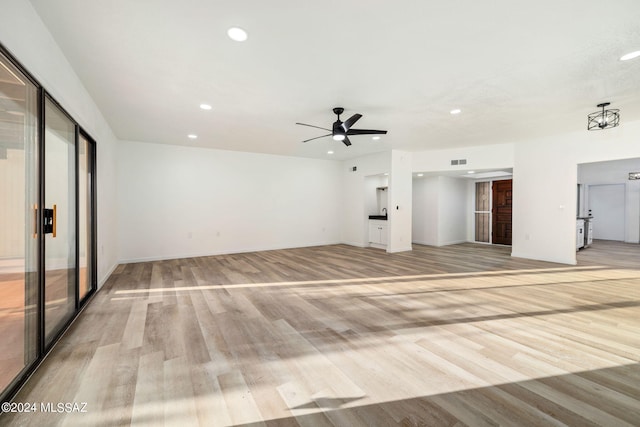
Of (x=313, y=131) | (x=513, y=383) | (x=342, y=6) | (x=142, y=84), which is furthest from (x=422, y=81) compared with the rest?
(x=142, y=84)

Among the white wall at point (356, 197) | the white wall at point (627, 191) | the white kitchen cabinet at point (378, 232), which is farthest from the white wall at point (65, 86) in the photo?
the white wall at point (627, 191)

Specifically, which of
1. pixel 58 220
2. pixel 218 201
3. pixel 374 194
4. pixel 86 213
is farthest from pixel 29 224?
pixel 374 194

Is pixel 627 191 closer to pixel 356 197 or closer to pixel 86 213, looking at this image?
pixel 356 197

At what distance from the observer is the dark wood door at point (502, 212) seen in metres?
8.39

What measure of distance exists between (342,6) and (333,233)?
735 cm

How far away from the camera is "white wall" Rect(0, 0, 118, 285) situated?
5.96ft

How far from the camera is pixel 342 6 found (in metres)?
2.05

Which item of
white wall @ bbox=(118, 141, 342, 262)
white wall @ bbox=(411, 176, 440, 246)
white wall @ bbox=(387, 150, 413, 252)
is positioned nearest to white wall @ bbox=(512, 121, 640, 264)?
white wall @ bbox=(411, 176, 440, 246)

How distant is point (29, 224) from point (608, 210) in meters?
15.4

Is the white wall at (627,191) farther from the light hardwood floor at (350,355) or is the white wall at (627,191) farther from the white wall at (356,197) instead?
the white wall at (356,197)

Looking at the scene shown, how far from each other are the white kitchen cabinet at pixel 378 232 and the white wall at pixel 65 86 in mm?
6515

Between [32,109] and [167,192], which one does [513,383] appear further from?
[167,192]

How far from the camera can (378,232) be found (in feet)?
26.5

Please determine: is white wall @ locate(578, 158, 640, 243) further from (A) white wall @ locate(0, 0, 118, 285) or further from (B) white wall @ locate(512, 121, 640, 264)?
(A) white wall @ locate(0, 0, 118, 285)
